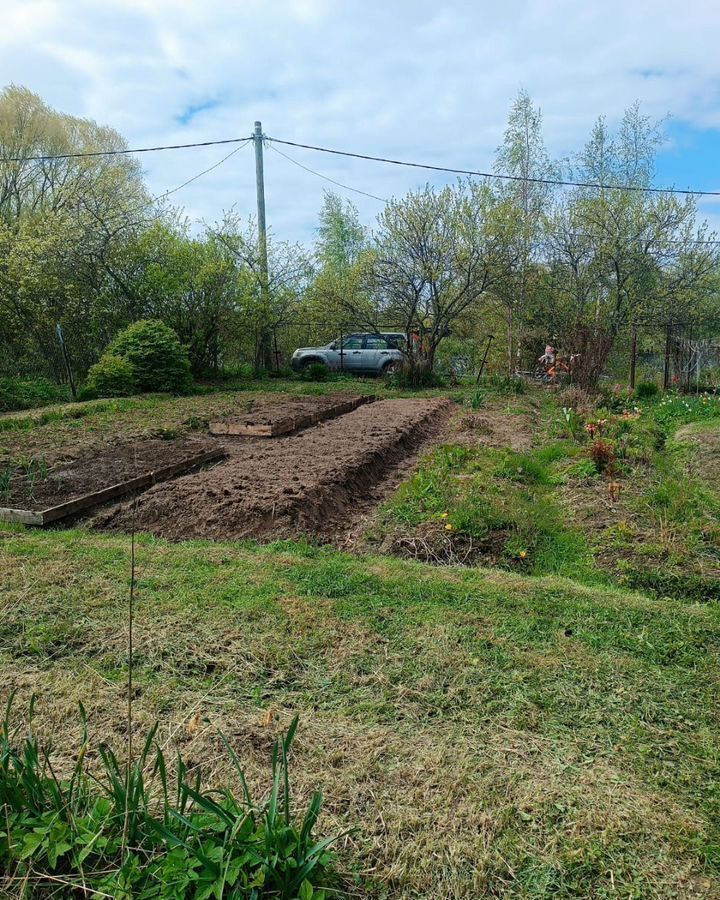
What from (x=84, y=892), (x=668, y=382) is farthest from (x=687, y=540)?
(x=668, y=382)

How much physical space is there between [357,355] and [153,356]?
22.1 feet

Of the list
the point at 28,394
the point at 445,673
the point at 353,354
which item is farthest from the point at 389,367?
the point at 445,673

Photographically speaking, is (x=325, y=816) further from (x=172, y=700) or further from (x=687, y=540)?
(x=687, y=540)

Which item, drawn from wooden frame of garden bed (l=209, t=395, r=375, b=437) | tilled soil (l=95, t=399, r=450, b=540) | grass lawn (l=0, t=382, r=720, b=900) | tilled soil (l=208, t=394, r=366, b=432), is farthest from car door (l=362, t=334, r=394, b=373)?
grass lawn (l=0, t=382, r=720, b=900)

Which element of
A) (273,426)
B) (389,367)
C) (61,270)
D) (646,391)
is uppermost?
(61,270)

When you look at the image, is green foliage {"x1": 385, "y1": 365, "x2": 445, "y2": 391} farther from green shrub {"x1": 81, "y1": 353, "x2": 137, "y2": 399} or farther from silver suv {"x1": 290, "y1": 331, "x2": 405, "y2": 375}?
green shrub {"x1": 81, "y1": 353, "x2": 137, "y2": 399}

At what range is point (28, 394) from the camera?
12.4 meters

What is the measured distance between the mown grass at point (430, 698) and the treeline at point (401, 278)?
391 inches

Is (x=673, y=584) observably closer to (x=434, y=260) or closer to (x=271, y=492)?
(x=271, y=492)

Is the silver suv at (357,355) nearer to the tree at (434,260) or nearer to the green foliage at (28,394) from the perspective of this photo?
the tree at (434,260)

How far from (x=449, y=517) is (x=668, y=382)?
1290 cm

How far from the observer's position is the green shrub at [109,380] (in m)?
12.4

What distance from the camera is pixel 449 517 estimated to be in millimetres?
4648

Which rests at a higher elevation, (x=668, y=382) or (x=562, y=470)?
(x=668, y=382)
